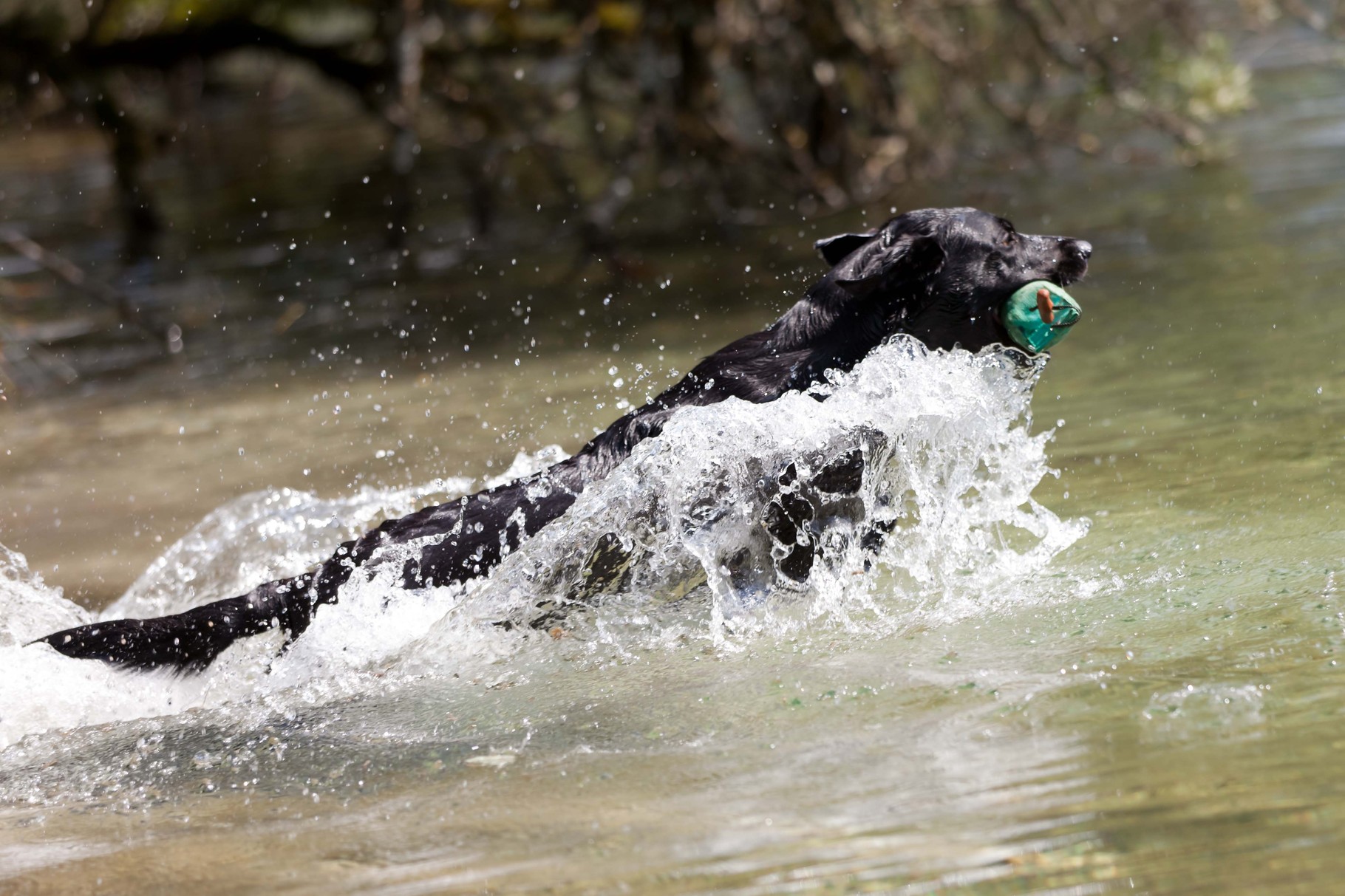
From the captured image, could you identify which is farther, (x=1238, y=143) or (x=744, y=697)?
(x=1238, y=143)

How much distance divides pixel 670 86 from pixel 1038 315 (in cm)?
741

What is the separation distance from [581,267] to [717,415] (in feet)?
21.1

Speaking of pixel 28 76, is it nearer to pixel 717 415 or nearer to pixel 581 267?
pixel 581 267

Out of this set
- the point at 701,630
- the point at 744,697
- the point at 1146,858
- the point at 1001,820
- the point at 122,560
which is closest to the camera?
the point at 1146,858

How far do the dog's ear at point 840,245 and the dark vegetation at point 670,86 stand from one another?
5.23m

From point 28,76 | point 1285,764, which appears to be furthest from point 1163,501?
point 28,76

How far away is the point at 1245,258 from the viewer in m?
8.77

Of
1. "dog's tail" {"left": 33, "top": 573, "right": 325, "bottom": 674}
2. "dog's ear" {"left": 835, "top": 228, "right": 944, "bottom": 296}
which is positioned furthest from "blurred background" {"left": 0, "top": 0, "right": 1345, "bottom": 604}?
"dog's ear" {"left": 835, "top": 228, "right": 944, "bottom": 296}

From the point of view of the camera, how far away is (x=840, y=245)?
5.61 meters

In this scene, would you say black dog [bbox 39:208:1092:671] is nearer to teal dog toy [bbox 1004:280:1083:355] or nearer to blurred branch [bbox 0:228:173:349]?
teal dog toy [bbox 1004:280:1083:355]

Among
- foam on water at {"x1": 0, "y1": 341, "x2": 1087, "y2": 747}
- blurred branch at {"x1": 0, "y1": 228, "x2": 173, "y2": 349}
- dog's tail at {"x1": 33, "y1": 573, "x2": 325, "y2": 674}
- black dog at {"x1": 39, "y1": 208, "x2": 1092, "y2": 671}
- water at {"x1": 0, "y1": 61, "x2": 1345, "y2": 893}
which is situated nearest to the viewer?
water at {"x1": 0, "y1": 61, "x2": 1345, "y2": 893}

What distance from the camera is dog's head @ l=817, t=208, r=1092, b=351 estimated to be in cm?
505

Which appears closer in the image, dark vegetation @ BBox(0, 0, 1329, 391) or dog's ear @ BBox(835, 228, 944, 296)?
dog's ear @ BBox(835, 228, 944, 296)

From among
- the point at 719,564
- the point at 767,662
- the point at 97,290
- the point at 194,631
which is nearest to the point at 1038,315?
the point at 719,564
